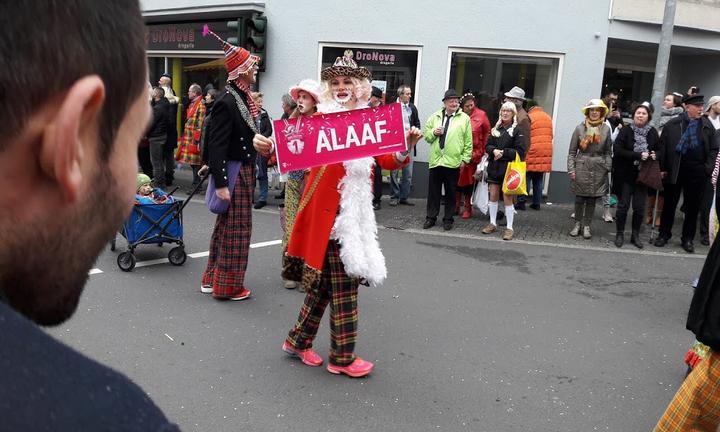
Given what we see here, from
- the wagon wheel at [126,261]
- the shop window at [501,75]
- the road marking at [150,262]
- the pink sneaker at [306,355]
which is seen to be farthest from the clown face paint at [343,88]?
the shop window at [501,75]

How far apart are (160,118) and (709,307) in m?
10.3

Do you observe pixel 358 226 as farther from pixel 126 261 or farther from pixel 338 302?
pixel 126 261

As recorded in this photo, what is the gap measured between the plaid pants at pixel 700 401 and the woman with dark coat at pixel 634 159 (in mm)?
5888

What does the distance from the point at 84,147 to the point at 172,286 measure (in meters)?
5.23

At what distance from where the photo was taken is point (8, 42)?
649 mm

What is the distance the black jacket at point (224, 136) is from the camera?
512 centimetres

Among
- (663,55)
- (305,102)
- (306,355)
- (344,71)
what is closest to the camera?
(344,71)

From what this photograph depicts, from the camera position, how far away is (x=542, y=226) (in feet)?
31.8

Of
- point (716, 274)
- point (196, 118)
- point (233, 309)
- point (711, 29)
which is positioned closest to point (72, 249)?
point (716, 274)

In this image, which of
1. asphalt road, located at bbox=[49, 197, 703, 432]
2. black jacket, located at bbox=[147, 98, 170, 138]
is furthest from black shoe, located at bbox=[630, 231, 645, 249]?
black jacket, located at bbox=[147, 98, 170, 138]

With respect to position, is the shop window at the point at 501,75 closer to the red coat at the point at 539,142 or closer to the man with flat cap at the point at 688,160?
the red coat at the point at 539,142

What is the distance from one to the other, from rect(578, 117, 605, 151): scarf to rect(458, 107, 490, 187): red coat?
4.90ft

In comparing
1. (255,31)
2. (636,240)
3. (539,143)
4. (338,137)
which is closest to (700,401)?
(338,137)

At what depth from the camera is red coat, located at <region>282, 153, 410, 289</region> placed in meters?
3.89
